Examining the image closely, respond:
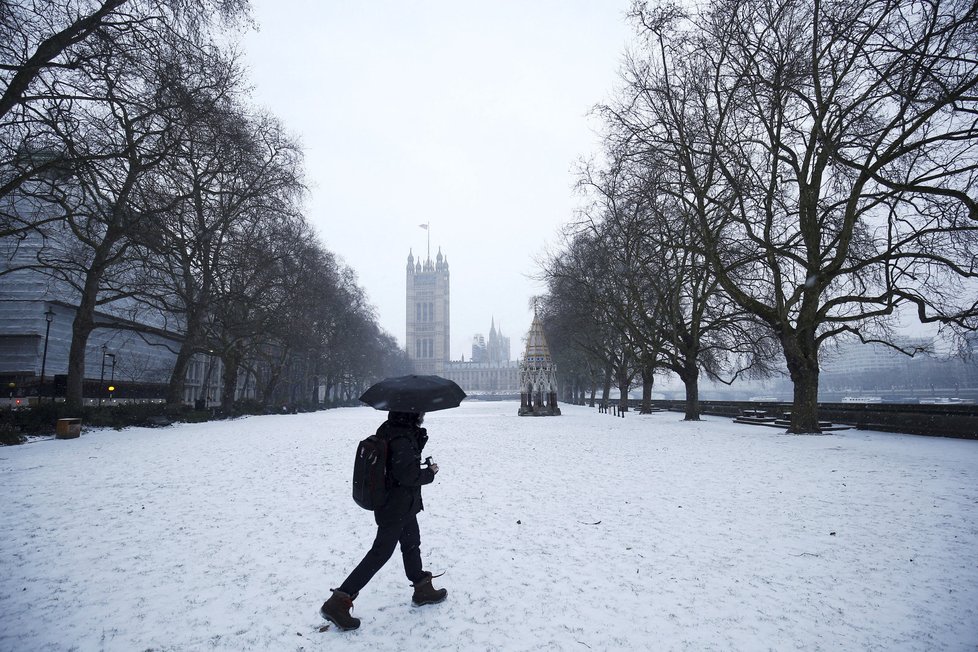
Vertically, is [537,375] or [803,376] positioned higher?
[537,375]

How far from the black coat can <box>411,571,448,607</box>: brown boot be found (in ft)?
1.99

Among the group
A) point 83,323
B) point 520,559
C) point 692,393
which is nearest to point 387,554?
point 520,559

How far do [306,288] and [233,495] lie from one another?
2571 centimetres

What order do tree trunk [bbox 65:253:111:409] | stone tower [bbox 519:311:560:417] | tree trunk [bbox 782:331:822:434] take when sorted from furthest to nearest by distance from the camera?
stone tower [bbox 519:311:560:417] < tree trunk [bbox 65:253:111:409] < tree trunk [bbox 782:331:822:434]

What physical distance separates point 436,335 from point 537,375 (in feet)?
451

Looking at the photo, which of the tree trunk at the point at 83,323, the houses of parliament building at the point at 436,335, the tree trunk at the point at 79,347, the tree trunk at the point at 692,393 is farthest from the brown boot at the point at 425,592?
the houses of parliament building at the point at 436,335

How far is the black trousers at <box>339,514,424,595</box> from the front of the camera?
3639 millimetres

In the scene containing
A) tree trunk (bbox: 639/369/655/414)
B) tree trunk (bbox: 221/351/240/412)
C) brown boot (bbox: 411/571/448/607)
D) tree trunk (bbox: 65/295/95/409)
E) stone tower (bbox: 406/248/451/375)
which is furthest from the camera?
stone tower (bbox: 406/248/451/375)

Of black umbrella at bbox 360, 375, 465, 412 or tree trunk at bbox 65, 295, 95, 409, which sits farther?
tree trunk at bbox 65, 295, 95, 409

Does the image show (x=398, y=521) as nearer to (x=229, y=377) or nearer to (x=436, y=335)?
(x=229, y=377)

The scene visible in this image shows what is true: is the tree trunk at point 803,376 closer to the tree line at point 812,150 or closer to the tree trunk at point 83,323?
the tree line at point 812,150

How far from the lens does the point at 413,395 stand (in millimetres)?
3779

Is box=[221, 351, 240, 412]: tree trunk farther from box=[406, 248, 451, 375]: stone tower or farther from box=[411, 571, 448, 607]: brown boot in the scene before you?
box=[406, 248, 451, 375]: stone tower

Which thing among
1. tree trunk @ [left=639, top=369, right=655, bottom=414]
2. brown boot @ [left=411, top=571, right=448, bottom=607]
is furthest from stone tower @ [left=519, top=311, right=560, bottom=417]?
brown boot @ [left=411, top=571, right=448, bottom=607]
